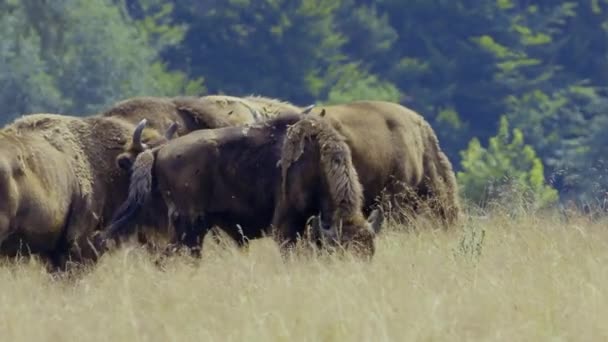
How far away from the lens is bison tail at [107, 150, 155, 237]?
48.6 feet

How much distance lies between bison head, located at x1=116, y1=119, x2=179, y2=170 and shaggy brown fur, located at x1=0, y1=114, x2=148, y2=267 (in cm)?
17

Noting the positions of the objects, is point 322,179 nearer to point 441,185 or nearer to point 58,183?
point 58,183

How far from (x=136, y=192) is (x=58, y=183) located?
0.61 meters

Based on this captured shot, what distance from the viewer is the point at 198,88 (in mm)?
54531

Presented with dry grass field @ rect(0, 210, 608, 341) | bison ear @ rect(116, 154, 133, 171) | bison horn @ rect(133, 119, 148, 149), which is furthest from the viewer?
bison horn @ rect(133, 119, 148, 149)

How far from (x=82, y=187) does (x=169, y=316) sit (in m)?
3.74

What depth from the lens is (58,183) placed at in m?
14.6

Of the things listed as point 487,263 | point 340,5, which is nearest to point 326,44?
point 340,5

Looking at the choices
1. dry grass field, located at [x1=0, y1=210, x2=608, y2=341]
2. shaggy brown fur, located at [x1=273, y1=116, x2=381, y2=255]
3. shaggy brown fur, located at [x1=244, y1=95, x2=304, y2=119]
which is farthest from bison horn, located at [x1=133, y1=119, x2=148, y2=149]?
shaggy brown fur, located at [x1=244, y1=95, x2=304, y2=119]

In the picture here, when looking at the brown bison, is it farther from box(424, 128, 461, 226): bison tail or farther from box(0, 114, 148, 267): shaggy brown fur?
box(424, 128, 461, 226): bison tail

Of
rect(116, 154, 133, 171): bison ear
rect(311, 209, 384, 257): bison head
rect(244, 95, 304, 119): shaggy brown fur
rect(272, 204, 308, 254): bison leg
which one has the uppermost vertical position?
rect(116, 154, 133, 171): bison ear

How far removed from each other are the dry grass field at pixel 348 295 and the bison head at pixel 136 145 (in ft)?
3.93

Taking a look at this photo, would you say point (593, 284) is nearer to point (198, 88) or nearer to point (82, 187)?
point (82, 187)

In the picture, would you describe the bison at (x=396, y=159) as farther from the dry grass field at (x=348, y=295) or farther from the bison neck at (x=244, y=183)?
the dry grass field at (x=348, y=295)
